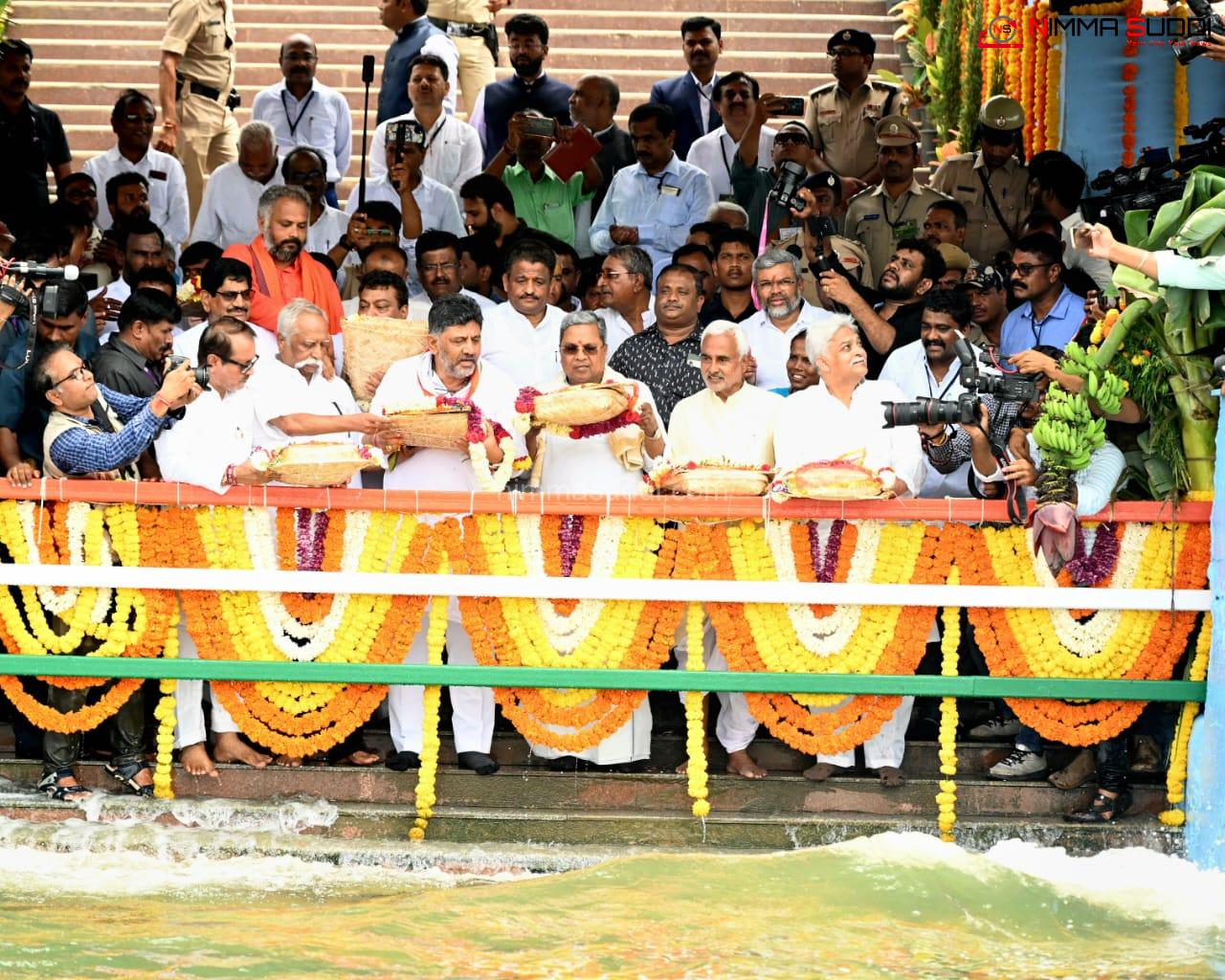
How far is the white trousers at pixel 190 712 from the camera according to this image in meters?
8.16

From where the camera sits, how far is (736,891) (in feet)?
25.0

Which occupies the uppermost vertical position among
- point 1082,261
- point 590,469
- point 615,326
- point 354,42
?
point 354,42

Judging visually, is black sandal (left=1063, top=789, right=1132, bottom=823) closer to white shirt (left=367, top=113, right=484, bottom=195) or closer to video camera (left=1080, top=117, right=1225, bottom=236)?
video camera (left=1080, top=117, right=1225, bottom=236)

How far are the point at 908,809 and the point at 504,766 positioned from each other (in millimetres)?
1674

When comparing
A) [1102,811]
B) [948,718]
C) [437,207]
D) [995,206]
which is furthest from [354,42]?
[1102,811]

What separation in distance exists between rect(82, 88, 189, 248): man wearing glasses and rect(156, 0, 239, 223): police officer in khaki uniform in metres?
0.34

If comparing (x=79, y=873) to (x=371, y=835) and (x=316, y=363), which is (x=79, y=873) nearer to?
(x=371, y=835)

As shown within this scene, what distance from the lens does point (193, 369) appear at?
7844mm

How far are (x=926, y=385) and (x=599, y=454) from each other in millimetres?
1652

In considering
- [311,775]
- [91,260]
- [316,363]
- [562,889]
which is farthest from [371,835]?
[91,260]

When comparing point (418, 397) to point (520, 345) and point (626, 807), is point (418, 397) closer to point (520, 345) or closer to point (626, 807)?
point (520, 345)

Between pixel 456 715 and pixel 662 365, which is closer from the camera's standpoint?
pixel 456 715

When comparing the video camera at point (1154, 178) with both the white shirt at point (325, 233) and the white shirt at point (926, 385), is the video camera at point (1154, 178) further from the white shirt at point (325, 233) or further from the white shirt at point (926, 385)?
the white shirt at point (325, 233)

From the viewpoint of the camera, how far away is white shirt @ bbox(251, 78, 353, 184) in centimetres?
1323
